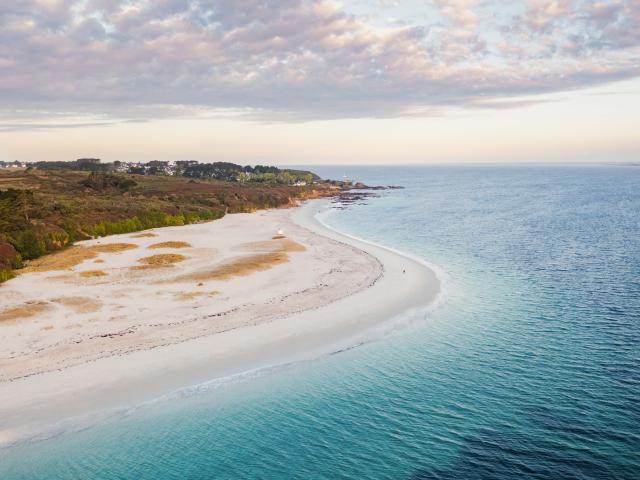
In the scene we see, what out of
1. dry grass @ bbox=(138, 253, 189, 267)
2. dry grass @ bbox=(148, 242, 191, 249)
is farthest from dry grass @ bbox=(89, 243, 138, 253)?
dry grass @ bbox=(138, 253, 189, 267)

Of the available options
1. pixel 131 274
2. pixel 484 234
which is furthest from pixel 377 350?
pixel 484 234

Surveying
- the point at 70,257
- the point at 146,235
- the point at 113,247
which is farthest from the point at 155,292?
the point at 146,235

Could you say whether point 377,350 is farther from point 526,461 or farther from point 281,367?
point 526,461

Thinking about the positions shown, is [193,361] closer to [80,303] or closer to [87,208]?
[80,303]

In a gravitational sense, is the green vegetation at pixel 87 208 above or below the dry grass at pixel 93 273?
above

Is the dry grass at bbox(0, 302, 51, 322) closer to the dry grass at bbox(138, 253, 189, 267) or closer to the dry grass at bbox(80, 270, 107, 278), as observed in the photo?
the dry grass at bbox(80, 270, 107, 278)

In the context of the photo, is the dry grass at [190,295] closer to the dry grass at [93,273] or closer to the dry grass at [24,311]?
the dry grass at [24,311]

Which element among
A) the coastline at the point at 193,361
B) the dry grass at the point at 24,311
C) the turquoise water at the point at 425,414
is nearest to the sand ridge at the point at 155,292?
the dry grass at the point at 24,311
